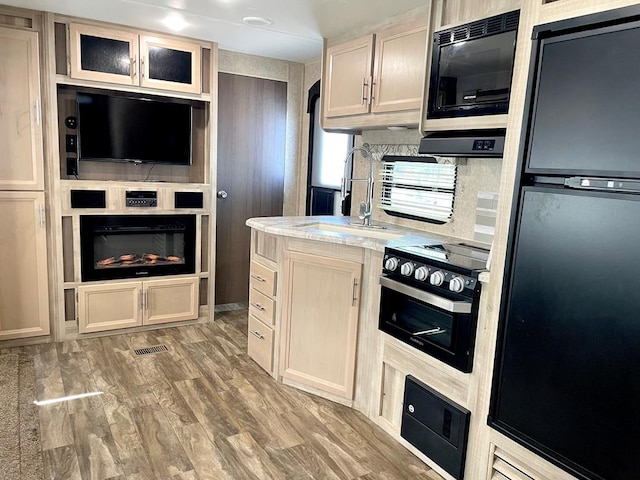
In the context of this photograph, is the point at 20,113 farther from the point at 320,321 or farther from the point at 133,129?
the point at 320,321

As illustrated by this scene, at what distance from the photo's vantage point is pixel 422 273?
2.19 m

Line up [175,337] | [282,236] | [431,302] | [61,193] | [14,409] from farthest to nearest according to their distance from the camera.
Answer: [175,337], [61,193], [282,236], [14,409], [431,302]

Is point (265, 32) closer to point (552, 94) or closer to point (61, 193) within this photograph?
point (61, 193)

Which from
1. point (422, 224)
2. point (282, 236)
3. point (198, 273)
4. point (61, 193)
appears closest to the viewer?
point (282, 236)

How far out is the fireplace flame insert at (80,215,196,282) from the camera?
3.59 m

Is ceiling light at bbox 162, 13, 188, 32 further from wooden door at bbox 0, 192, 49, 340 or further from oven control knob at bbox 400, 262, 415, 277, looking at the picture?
oven control knob at bbox 400, 262, 415, 277

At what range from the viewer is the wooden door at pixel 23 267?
3.32m

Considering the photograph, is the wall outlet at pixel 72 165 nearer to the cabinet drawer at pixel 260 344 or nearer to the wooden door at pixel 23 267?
the wooden door at pixel 23 267

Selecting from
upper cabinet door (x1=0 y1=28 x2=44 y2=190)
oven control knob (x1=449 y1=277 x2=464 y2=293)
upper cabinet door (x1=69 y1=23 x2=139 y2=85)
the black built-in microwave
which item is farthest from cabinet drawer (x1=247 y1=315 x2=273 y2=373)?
upper cabinet door (x1=69 y1=23 x2=139 y2=85)

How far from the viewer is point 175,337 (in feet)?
→ 12.5

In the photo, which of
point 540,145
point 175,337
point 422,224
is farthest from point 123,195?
point 540,145

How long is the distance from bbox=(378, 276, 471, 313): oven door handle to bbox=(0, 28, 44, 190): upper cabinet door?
8.69 ft

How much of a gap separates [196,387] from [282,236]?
1.11 meters

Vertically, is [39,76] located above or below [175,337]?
above
